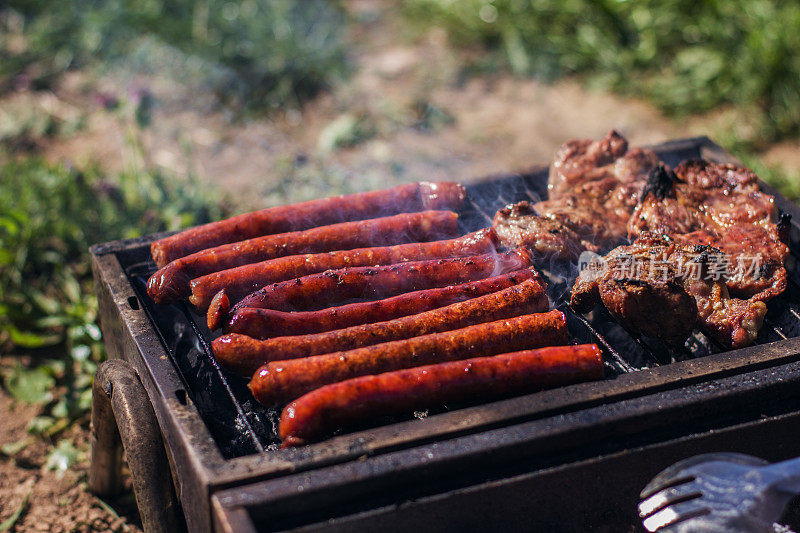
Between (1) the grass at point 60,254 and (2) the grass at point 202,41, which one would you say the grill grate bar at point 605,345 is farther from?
(2) the grass at point 202,41

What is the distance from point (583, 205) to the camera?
11.8 ft

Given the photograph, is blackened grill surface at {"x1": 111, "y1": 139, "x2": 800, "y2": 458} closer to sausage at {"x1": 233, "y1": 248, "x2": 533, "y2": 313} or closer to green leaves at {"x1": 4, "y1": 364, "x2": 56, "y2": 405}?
sausage at {"x1": 233, "y1": 248, "x2": 533, "y2": 313}

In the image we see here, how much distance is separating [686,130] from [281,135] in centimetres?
403

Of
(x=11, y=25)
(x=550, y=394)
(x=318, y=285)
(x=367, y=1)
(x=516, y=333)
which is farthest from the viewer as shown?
(x=367, y=1)

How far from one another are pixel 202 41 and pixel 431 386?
21.6 ft

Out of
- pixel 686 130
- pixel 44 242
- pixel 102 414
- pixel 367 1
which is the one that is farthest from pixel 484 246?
pixel 367 1

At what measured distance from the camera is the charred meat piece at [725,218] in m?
3.11

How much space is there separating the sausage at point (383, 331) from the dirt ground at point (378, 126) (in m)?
3.42

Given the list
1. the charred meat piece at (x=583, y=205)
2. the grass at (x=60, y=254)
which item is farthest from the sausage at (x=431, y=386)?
the grass at (x=60, y=254)

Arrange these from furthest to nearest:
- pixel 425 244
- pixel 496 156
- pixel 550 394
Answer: pixel 496 156 < pixel 425 244 < pixel 550 394

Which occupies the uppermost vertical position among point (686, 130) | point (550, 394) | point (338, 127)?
point (338, 127)

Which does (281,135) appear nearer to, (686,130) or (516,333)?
(686,130)

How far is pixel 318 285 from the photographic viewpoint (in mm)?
2842

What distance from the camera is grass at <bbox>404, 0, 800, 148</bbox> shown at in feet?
23.0
